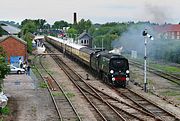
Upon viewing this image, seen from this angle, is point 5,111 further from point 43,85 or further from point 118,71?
point 118,71

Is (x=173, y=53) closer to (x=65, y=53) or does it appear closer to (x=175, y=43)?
(x=175, y=43)

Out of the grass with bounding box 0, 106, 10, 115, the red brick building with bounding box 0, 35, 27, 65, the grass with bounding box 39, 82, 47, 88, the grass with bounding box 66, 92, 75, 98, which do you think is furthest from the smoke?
the grass with bounding box 0, 106, 10, 115

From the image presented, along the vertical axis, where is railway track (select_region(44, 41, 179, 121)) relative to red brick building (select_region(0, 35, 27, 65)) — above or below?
below

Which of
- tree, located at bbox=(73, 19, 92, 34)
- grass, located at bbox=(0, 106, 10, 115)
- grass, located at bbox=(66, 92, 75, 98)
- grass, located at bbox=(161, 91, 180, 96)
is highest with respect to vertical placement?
tree, located at bbox=(73, 19, 92, 34)

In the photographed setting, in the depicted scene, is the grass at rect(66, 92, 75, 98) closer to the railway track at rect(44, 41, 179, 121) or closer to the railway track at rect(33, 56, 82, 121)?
the railway track at rect(33, 56, 82, 121)

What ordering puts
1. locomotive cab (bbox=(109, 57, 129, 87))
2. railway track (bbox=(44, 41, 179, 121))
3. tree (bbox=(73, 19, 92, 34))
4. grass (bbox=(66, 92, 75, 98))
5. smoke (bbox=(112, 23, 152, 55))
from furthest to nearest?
1. tree (bbox=(73, 19, 92, 34))
2. smoke (bbox=(112, 23, 152, 55))
3. locomotive cab (bbox=(109, 57, 129, 87))
4. grass (bbox=(66, 92, 75, 98))
5. railway track (bbox=(44, 41, 179, 121))

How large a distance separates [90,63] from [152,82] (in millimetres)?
8975

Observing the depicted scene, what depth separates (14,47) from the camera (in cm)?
5097

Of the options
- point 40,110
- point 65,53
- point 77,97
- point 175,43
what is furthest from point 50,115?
point 65,53

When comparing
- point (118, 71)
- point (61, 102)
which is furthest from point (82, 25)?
point (61, 102)

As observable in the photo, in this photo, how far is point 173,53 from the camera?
60.1 metres

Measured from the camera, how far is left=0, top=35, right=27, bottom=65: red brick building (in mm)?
50281

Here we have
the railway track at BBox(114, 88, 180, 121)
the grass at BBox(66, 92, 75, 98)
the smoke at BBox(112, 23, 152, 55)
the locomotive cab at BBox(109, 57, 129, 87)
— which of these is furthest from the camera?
the smoke at BBox(112, 23, 152, 55)

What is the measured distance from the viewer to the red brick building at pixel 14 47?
165 ft
